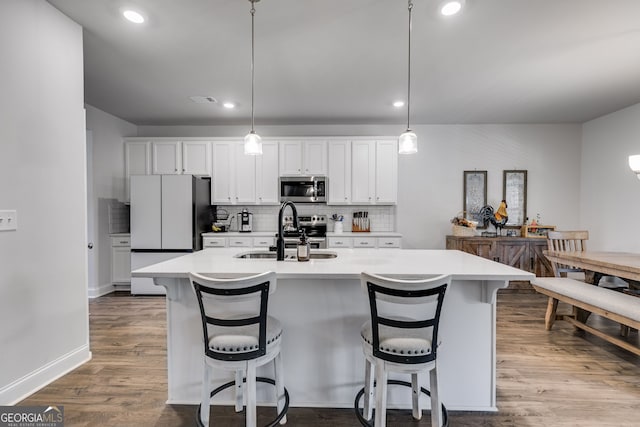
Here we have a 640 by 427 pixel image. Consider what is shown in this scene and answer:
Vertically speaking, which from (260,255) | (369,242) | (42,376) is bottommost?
(42,376)

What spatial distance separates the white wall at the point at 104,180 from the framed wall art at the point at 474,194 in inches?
217

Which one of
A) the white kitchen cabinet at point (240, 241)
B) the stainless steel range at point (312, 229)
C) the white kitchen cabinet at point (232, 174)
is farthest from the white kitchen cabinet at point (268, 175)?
the white kitchen cabinet at point (240, 241)

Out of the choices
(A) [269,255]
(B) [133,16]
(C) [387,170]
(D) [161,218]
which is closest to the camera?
(B) [133,16]

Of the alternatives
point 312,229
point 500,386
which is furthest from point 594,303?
point 312,229

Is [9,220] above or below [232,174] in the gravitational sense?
below

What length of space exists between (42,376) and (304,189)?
3377mm

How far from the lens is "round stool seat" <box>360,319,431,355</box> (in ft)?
4.53

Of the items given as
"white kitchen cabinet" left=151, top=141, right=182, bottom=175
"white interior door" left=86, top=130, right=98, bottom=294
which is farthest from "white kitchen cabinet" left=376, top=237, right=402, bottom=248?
"white interior door" left=86, top=130, right=98, bottom=294

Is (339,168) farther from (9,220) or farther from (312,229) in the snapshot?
(9,220)

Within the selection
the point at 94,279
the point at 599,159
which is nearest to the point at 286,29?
the point at 94,279

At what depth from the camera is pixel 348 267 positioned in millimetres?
1738

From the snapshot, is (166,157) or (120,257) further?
(166,157)

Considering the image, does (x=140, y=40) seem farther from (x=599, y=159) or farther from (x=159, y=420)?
(x=599, y=159)

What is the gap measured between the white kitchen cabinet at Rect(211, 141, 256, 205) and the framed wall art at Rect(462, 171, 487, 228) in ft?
11.3
